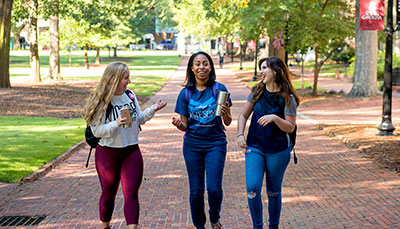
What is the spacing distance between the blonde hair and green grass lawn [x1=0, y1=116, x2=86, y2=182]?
4.26m

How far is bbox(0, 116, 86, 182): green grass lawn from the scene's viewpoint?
33.3ft

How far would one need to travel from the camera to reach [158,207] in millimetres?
7566

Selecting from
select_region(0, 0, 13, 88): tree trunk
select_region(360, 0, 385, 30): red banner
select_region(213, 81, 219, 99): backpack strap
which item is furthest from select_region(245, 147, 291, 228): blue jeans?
select_region(0, 0, 13, 88): tree trunk

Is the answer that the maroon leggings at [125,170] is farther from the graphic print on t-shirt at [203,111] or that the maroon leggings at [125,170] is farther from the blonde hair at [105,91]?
the graphic print on t-shirt at [203,111]

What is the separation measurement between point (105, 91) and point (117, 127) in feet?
1.20

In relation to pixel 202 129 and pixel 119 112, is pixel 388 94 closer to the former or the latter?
pixel 202 129

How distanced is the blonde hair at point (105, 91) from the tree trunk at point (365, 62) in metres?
18.0

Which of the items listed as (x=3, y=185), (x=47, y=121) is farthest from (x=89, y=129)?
(x=47, y=121)

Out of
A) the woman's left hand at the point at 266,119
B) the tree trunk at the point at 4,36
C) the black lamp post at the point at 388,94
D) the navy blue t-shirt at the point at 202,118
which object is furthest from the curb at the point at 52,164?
the tree trunk at the point at 4,36

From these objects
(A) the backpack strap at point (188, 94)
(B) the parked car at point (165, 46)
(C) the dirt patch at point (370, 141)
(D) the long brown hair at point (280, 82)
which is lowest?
(C) the dirt patch at point (370, 141)

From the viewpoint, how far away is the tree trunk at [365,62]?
2205cm

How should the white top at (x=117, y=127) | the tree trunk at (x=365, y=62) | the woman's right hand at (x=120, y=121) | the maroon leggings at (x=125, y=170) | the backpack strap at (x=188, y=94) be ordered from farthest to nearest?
the tree trunk at (x=365, y=62) < the backpack strap at (x=188, y=94) < the maroon leggings at (x=125, y=170) < the white top at (x=117, y=127) < the woman's right hand at (x=120, y=121)

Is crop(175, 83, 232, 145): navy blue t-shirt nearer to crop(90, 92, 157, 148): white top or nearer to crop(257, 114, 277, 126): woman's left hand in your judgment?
crop(90, 92, 157, 148): white top

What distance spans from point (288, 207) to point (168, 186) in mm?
2043
